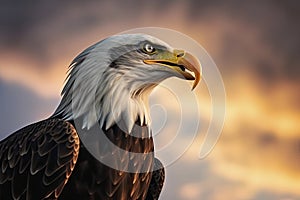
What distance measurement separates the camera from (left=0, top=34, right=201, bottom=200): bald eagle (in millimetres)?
2535

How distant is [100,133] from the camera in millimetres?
2660

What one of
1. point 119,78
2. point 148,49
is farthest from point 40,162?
point 148,49

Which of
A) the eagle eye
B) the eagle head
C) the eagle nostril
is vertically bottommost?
the eagle head

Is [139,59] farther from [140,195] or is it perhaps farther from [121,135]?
[140,195]

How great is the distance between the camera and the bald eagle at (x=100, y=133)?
99.8 inches

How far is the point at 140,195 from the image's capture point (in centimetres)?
269

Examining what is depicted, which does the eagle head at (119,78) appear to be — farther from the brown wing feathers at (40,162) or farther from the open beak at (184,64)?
the brown wing feathers at (40,162)

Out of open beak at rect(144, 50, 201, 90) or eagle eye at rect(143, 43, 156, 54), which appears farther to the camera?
eagle eye at rect(143, 43, 156, 54)

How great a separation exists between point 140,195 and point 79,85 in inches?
23.8

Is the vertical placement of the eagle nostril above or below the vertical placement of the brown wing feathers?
above

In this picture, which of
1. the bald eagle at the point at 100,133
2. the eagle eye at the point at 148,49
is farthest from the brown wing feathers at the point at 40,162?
the eagle eye at the point at 148,49

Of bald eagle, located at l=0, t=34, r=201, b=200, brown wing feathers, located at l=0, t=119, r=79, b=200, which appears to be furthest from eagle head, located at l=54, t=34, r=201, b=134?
brown wing feathers, located at l=0, t=119, r=79, b=200

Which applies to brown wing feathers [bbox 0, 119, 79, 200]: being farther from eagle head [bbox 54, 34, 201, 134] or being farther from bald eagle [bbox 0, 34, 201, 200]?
eagle head [bbox 54, 34, 201, 134]

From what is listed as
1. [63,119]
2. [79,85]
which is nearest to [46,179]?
[63,119]
